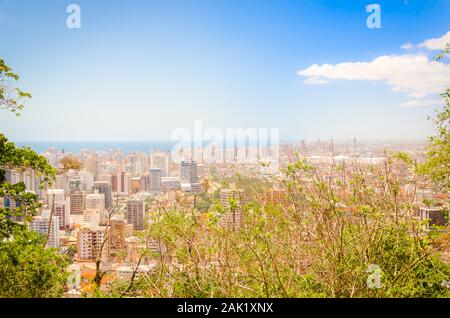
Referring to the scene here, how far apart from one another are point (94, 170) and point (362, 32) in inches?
107

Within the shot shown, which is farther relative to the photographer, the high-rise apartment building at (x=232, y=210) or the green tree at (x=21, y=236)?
the high-rise apartment building at (x=232, y=210)

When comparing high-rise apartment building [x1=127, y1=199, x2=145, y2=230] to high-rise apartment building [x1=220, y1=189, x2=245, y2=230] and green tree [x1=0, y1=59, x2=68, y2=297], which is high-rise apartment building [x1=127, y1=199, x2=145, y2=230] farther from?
high-rise apartment building [x1=220, y1=189, x2=245, y2=230]

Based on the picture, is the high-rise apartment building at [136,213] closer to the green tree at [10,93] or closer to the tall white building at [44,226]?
the tall white building at [44,226]

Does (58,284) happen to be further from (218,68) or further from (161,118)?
(218,68)

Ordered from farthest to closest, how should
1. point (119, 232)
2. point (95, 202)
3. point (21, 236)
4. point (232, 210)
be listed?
point (95, 202) < point (119, 232) < point (21, 236) < point (232, 210)

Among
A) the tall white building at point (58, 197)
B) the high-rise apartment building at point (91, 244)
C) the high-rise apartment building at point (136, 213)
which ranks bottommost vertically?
the high-rise apartment building at point (91, 244)

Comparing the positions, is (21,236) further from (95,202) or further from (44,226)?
(95,202)

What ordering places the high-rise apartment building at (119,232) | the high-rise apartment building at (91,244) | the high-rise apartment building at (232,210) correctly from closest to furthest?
the high-rise apartment building at (232,210), the high-rise apartment building at (91,244), the high-rise apartment building at (119,232)

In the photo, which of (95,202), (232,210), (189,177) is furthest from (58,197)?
(232,210)

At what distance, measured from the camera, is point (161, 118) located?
321 cm

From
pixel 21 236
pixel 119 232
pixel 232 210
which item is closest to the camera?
pixel 232 210

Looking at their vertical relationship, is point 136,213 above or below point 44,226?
above

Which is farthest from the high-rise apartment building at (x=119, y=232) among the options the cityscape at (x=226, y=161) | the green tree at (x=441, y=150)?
the green tree at (x=441, y=150)

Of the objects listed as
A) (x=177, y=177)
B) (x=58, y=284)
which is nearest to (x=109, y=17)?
(x=177, y=177)
